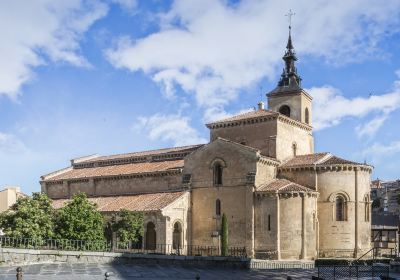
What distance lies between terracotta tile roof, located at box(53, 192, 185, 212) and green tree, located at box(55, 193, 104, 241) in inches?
174

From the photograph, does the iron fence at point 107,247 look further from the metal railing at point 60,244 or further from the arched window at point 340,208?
the arched window at point 340,208

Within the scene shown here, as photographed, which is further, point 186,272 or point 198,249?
point 198,249

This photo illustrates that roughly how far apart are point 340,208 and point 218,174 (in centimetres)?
1032

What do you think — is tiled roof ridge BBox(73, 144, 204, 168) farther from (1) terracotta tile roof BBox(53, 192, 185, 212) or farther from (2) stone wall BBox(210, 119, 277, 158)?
(1) terracotta tile roof BBox(53, 192, 185, 212)

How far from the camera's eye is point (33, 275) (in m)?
26.0

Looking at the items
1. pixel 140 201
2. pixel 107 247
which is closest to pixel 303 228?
pixel 140 201

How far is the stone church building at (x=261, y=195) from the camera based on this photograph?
42625 mm

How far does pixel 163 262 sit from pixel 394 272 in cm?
1400

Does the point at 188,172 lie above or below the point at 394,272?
above

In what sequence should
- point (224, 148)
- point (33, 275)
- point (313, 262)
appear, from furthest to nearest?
point (224, 148), point (313, 262), point (33, 275)

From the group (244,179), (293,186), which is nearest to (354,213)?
(293,186)

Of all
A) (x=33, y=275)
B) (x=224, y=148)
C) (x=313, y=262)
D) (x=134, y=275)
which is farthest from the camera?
(x=224, y=148)

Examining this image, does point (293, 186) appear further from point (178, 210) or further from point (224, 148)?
point (178, 210)

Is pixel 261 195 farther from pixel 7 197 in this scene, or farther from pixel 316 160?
pixel 7 197
